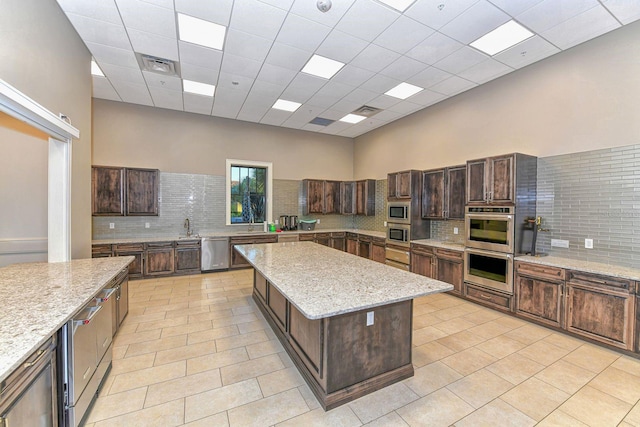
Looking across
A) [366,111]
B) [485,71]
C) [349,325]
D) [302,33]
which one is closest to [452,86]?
[485,71]

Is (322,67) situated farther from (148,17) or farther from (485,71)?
(485,71)

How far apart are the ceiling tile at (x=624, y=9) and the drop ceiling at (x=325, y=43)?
0.01m

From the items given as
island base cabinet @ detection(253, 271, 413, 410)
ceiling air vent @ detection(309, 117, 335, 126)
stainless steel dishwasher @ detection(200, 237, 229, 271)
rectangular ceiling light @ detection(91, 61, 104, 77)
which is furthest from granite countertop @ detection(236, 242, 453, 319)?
ceiling air vent @ detection(309, 117, 335, 126)

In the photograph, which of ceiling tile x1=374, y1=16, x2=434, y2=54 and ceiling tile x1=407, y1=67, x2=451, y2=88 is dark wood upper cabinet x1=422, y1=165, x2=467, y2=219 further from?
ceiling tile x1=374, y1=16, x2=434, y2=54

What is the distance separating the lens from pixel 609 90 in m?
3.20

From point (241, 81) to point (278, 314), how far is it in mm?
3756

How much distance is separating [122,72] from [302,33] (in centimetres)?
305

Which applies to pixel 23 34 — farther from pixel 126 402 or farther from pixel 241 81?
pixel 126 402

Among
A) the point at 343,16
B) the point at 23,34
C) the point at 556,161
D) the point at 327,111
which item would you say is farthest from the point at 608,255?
the point at 23,34

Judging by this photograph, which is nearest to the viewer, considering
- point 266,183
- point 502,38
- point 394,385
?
point 394,385

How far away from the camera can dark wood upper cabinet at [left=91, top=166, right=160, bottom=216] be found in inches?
201

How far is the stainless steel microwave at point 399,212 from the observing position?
5.32m

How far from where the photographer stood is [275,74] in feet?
13.8

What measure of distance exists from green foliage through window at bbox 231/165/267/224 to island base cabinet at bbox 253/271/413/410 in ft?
15.1
